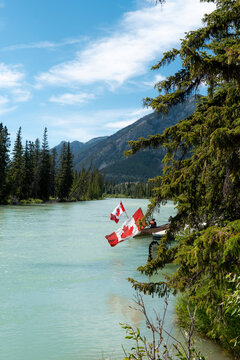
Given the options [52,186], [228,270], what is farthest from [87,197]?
[228,270]

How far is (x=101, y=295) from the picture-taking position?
1274 centimetres

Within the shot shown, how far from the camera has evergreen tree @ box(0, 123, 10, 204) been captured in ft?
206

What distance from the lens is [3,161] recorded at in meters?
65.1

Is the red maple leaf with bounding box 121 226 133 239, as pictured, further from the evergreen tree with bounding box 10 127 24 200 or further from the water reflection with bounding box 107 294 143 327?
the evergreen tree with bounding box 10 127 24 200

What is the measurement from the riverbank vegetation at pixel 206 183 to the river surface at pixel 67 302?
42.6 inches

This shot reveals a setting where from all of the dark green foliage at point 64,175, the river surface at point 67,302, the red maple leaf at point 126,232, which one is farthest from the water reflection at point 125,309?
the dark green foliage at point 64,175

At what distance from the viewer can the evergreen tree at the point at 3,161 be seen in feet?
206

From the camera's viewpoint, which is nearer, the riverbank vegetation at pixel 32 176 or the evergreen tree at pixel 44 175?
the riverbank vegetation at pixel 32 176

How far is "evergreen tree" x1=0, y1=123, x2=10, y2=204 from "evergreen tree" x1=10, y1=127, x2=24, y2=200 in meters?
1.88

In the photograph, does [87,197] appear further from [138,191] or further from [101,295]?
[101,295]

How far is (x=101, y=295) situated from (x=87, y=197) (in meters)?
101

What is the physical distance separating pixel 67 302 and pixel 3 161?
5752 centimetres

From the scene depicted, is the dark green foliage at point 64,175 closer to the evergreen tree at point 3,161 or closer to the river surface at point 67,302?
the evergreen tree at point 3,161

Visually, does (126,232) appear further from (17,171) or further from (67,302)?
(17,171)
